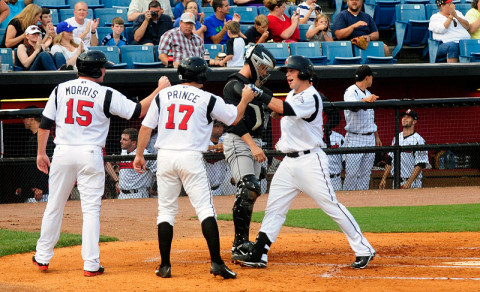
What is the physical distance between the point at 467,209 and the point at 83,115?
5875mm

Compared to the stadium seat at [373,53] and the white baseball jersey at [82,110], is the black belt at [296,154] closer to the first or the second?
the white baseball jersey at [82,110]

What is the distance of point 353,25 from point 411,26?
5.08 ft

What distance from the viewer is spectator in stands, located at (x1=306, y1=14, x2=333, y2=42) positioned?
13.5 meters

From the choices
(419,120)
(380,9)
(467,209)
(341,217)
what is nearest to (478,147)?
(419,120)

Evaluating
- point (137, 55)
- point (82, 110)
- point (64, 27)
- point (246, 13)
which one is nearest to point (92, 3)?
point (137, 55)

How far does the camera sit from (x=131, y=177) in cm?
1128

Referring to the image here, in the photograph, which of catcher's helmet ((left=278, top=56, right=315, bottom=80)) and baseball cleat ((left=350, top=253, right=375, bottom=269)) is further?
catcher's helmet ((left=278, top=56, right=315, bottom=80))

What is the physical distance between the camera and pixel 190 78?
18.7ft

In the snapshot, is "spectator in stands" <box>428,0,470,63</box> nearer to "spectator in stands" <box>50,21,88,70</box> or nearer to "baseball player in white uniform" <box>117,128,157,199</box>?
"baseball player in white uniform" <box>117,128,157,199</box>

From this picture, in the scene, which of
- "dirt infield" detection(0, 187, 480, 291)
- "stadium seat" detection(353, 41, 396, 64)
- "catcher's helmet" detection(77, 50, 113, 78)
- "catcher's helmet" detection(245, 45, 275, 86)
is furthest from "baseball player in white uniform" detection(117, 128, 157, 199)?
"catcher's helmet" detection(77, 50, 113, 78)

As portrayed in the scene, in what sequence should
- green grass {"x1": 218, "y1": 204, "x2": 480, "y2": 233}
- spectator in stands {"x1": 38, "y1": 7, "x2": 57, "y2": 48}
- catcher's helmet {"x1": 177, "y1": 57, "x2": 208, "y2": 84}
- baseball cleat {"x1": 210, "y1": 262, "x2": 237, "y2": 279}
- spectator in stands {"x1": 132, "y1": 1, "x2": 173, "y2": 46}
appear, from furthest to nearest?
spectator in stands {"x1": 132, "y1": 1, "x2": 173, "y2": 46} < spectator in stands {"x1": 38, "y1": 7, "x2": 57, "y2": 48} < green grass {"x1": 218, "y1": 204, "x2": 480, "y2": 233} < catcher's helmet {"x1": 177, "y1": 57, "x2": 208, "y2": 84} < baseball cleat {"x1": 210, "y1": 262, "x2": 237, "y2": 279}

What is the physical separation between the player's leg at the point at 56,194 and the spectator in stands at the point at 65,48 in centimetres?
605

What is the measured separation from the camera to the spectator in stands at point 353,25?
13633 mm

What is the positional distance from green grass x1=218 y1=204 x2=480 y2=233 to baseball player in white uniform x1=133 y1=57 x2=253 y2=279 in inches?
126
